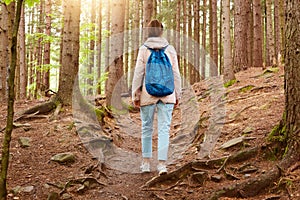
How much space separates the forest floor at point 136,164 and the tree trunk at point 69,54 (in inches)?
16.1

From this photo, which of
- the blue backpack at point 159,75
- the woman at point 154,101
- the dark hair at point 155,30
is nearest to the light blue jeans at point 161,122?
the woman at point 154,101

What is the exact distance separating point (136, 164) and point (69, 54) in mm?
2865

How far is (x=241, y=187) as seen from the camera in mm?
3668

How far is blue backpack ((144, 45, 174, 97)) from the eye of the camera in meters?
4.61

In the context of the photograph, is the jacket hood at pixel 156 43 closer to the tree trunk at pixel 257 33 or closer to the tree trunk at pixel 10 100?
the tree trunk at pixel 10 100

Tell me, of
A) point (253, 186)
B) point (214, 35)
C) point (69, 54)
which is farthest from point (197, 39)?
point (253, 186)

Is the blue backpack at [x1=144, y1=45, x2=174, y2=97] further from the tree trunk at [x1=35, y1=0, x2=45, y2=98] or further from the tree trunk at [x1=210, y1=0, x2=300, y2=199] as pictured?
the tree trunk at [x1=35, y1=0, x2=45, y2=98]

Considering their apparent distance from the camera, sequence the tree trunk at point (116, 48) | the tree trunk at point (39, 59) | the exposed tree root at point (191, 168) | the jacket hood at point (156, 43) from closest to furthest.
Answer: the exposed tree root at point (191, 168) → the jacket hood at point (156, 43) → the tree trunk at point (116, 48) → the tree trunk at point (39, 59)

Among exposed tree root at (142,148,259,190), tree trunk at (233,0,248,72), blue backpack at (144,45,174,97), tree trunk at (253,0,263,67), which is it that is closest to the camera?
exposed tree root at (142,148,259,190)

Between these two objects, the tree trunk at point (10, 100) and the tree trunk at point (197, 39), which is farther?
the tree trunk at point (197, 39)

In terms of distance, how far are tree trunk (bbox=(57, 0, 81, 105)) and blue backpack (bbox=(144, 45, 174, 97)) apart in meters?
2.82

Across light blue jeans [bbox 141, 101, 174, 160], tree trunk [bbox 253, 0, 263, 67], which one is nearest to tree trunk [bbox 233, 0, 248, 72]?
tree trunk [bbox 253, 0, 263, 67]

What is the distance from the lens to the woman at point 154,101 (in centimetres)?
470

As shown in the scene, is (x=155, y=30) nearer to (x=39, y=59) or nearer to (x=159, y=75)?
(x=159, y=75)
